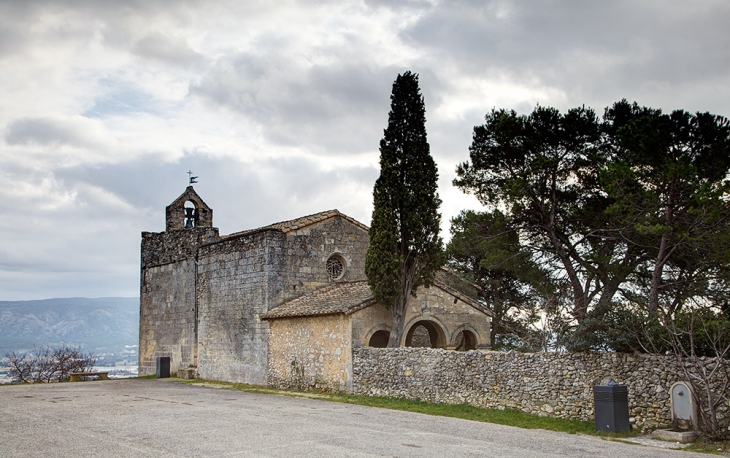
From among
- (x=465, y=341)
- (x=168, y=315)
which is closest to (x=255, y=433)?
(x=465, y=341)

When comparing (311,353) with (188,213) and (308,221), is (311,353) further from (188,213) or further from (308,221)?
(188,213)

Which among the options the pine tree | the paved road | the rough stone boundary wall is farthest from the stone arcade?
the paved road

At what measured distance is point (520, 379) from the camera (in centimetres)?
1526

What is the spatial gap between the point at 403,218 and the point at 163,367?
44.9 ft

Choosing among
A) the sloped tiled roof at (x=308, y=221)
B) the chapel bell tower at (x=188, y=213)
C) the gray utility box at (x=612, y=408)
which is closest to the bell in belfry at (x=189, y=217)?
the chapel bell tower at (x=188, y=213)

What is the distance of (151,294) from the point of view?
3042cm

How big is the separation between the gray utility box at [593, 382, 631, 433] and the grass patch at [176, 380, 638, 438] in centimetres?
15

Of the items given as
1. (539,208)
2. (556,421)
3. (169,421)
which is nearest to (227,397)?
(169,421)

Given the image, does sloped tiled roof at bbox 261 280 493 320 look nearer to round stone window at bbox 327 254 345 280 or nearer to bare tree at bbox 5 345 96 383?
round stone window at bbox 327 254 345 280

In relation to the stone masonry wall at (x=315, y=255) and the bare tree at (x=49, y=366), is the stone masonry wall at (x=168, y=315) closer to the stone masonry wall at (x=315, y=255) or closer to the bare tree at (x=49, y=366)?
the stone masonry wall at (x=315, y=255)

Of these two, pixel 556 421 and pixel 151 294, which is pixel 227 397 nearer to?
pixel 556 421

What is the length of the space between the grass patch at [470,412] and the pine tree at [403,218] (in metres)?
3.06

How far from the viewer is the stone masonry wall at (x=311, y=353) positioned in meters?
19.7

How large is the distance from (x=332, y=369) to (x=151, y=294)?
13817 mm
